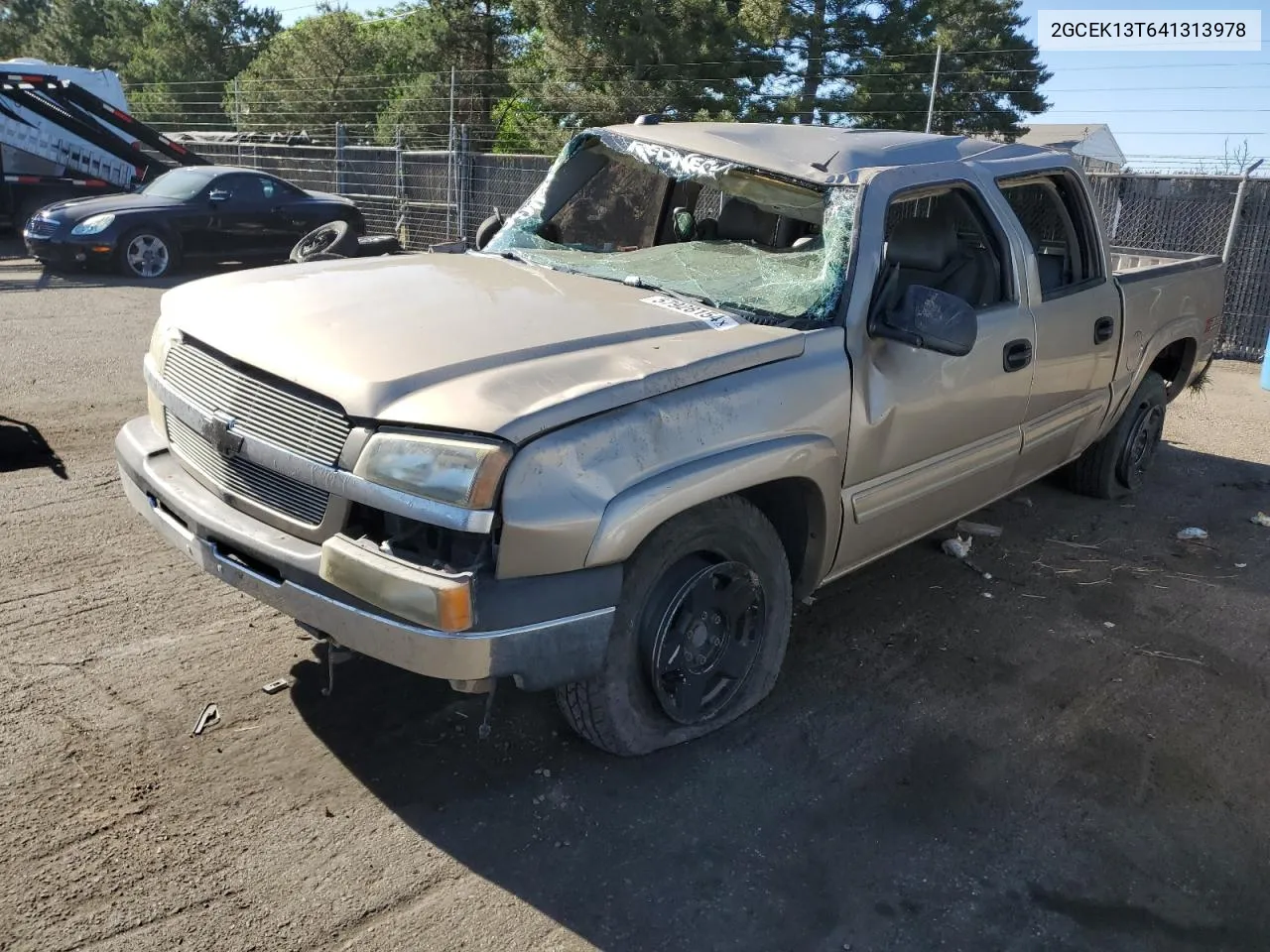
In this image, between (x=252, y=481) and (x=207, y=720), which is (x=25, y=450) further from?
(x=252, y=481)

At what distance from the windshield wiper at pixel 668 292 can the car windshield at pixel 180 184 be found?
37.5ft

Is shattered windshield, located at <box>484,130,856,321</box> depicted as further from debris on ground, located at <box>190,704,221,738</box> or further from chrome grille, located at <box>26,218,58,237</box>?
chrome grille, located at <box>26,218,58,237</box>

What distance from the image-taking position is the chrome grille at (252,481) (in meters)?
2.91

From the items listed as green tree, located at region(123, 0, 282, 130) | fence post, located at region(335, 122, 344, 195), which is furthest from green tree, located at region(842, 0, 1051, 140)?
green tree, located at region(123, 0, 282, 130)

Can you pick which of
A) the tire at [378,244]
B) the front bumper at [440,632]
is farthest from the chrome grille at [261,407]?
the tire at [378,244]

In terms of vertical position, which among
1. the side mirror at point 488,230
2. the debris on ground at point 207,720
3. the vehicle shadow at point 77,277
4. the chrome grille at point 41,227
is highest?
the side mirror at point 488,230

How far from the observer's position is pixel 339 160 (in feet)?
61.3

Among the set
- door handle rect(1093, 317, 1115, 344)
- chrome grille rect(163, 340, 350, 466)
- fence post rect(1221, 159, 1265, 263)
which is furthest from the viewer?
fence post rect(1221, 159, 1265, 263)

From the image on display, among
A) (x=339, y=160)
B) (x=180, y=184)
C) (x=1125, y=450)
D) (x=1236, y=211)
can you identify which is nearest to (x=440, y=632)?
(x=1125, y=450)

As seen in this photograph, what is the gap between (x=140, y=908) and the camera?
8.56ft

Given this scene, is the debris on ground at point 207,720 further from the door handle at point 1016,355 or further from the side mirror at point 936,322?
the door handle at point 1016,355

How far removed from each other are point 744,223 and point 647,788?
240cm

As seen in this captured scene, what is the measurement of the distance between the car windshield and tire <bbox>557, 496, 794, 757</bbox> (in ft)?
40.6

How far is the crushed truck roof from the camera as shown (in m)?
3.96
